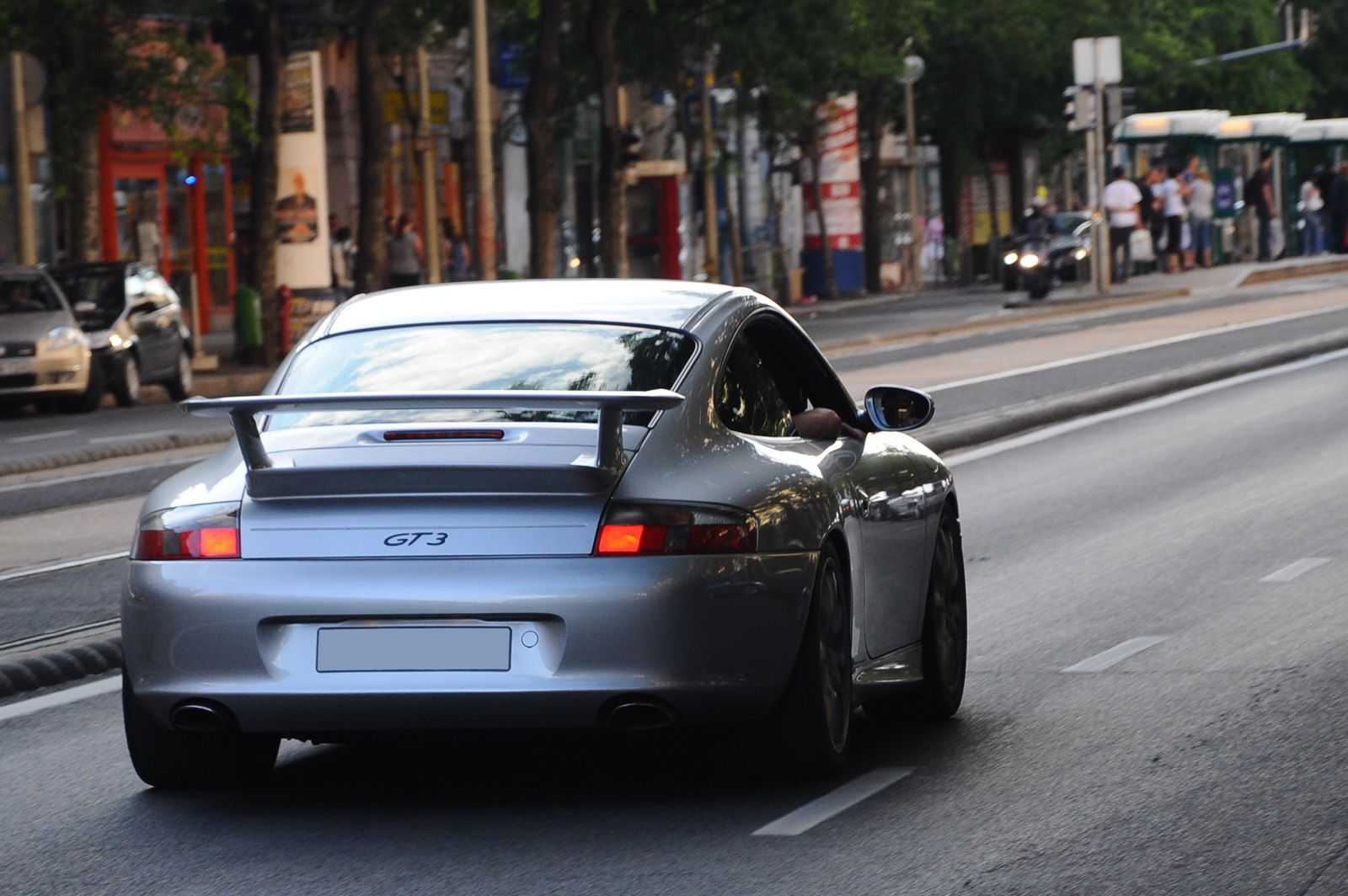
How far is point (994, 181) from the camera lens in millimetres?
64438

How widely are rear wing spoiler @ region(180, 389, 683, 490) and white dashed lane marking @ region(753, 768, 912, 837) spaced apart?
2.91ft

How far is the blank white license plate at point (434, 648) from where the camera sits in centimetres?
598

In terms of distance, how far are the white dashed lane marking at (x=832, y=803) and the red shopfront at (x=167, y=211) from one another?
110 feet

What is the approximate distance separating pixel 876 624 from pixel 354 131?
41753mm

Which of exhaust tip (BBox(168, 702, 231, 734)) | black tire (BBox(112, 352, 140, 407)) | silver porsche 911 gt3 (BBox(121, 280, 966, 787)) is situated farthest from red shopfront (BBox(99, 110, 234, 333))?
exhaust tip (BBox(168, 702, 231, 734))

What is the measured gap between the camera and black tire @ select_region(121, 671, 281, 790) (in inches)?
258

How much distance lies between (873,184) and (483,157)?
22185 mm

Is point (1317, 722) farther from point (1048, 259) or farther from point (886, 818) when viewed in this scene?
point (1048, 259)

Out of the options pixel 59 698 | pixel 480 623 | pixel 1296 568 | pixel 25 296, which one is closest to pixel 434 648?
pixel 480 623

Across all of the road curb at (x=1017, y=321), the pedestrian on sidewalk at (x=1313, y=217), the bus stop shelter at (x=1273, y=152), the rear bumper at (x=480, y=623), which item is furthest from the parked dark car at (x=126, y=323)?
the pedestrian on sidewalk at (x=1313, y=217)

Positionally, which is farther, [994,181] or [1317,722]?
[994,181]

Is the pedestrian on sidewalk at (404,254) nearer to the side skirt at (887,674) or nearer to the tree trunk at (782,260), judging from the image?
the tree trunk at (782,260)

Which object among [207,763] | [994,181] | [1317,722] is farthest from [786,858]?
[994,181]

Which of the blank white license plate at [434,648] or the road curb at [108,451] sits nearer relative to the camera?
the blank white license plate at [434,648]
